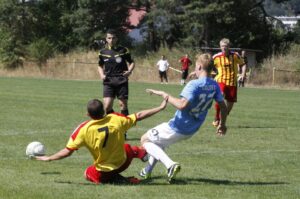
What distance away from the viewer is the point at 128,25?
5953cm

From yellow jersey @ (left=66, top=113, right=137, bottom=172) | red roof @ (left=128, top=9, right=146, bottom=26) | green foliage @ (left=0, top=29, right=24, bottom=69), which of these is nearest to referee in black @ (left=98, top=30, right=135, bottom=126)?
yellow jersey @ (left=66, top=113, right=137, bottom=172)

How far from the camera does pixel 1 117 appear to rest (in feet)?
54.8

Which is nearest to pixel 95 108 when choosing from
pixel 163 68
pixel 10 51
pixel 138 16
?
pixel 163 68

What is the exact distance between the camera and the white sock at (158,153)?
26.8ft

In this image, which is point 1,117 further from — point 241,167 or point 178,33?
point 178,33

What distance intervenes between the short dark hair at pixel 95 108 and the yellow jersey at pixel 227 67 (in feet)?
25.7

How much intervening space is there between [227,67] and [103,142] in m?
7.92

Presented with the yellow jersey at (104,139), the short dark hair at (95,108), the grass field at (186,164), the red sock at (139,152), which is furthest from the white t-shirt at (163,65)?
the short dark hair at (95,108)

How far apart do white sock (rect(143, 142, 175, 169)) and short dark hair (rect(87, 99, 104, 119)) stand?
786 millimetres

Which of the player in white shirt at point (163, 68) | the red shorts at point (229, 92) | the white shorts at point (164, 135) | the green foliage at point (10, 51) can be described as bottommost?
the green foliage at point (10, 51)

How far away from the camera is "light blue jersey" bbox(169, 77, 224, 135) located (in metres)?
8.18

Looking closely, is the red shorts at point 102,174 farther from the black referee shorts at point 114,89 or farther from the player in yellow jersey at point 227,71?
the player in yellow jersey at point 227,71

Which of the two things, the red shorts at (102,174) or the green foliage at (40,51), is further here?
the green foliage at (40,51)

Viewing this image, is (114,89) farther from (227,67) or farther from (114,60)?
(227,67)
